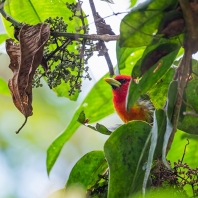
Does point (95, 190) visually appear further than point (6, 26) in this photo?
No

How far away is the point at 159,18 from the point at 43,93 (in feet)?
10.6

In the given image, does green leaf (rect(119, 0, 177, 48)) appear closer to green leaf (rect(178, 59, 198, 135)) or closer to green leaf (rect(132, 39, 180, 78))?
green leaf (rect(132, 39, 180, 78))

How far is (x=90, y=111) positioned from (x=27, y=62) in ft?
1.40

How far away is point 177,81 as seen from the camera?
90 cm

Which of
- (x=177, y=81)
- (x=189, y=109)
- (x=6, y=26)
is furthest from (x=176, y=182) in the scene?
(x=6, y=26)

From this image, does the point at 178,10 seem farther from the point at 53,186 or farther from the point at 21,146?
the point at 21,146

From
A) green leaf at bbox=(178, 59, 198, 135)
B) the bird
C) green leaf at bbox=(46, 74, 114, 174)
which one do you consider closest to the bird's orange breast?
the bird

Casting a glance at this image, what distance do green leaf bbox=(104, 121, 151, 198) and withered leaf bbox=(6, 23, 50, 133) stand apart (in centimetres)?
19

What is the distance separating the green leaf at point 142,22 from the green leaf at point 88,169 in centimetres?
43

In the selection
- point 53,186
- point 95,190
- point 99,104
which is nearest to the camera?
point 95,190

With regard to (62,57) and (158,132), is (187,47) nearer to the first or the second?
(158,132)

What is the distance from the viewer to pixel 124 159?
95 centimetres

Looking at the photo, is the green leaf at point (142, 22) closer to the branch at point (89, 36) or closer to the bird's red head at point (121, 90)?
the branch at point (89, 36)

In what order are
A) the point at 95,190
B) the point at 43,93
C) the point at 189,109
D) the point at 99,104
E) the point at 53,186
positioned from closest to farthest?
the point at 189,109 → the point at 95,190 → the point at 99,104 → the point at 53,186 → the point at 43,93
